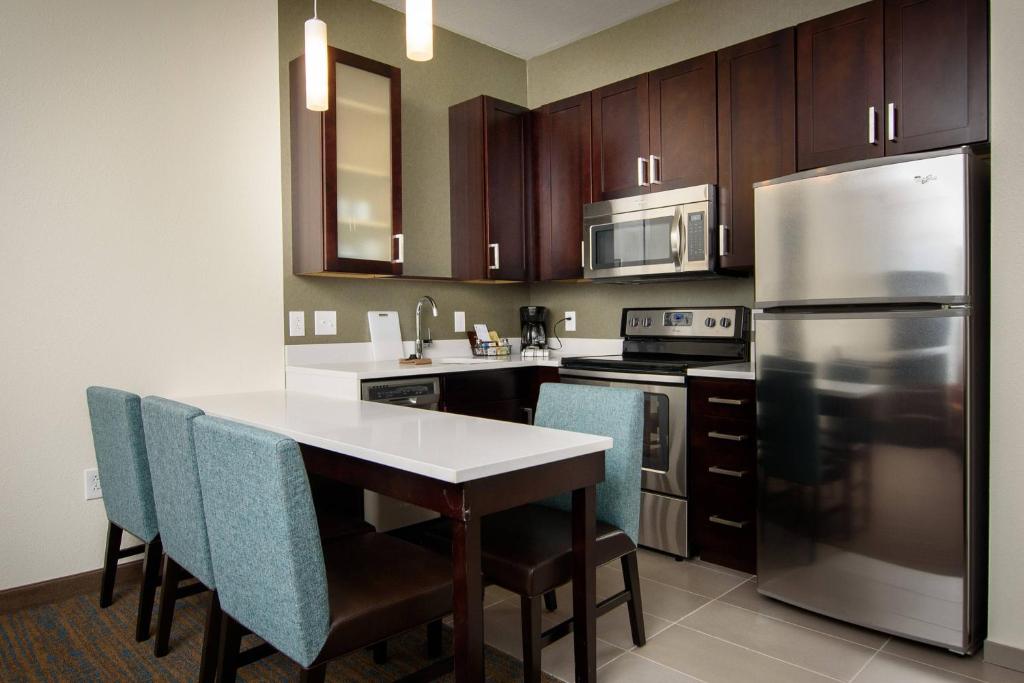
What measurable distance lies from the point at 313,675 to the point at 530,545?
2.16 feet

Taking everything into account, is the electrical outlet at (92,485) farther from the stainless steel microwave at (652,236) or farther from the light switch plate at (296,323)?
the stainless steel microwave at (652,236)

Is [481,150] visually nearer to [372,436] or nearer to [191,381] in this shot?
[191,381]

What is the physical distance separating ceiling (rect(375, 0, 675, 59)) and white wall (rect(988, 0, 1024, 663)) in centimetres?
196

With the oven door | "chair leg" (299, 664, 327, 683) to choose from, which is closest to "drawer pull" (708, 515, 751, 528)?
the oven door

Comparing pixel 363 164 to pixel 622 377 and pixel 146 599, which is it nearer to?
pixel 622 377

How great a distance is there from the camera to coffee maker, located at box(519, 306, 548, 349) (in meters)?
4.25

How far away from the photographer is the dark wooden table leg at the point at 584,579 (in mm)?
1741

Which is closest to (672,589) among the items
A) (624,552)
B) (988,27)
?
(624,552)

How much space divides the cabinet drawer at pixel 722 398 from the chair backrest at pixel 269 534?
1974 mm

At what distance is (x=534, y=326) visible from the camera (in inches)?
168

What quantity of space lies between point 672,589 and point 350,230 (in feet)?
7.00

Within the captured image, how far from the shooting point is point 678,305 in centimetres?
367

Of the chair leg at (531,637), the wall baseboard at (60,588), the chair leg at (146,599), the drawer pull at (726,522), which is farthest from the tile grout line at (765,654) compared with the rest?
the wall baseboard at (60,588)

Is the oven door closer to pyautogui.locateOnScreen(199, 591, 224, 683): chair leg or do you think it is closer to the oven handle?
the oven handle
